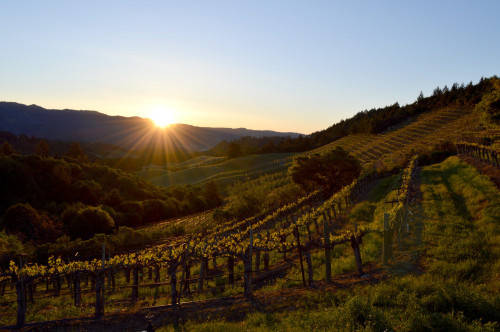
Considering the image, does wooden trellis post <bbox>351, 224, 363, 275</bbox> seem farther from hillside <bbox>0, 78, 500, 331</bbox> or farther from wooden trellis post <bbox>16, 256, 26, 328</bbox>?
wooden trellis post <bbox>16, 256, 26, 328</bbox>

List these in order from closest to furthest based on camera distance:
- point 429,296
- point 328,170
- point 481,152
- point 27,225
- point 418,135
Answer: point 429,296 < point 27,225 < point 481,152 < point 328,170 < point 418,135

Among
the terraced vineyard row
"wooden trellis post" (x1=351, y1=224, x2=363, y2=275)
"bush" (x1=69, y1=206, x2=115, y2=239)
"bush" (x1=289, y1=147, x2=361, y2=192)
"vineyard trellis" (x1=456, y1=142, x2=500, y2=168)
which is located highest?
the terraced vineyard row

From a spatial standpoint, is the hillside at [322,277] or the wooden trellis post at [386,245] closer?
the hillside at [322,277]

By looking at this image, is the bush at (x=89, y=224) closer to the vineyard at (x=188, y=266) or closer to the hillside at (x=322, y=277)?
the hillside at (x=322, y=277)

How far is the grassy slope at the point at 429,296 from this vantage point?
356 inches

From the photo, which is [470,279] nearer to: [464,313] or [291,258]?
[464,313]

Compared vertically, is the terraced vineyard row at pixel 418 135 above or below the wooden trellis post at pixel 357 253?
above

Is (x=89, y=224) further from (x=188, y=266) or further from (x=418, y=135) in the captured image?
(x=418, y=135)

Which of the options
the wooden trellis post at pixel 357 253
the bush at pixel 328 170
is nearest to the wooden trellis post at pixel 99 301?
the wooden trellis post at pixel 357 253

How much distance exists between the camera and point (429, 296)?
33.2 feet

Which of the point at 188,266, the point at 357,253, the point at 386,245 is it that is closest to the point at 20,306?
the point at 188,266

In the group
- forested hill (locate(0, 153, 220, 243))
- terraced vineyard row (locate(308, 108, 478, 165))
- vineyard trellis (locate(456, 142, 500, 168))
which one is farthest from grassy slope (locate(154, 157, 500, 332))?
terraced vineyard row (locate(308, 108, 478, 165))

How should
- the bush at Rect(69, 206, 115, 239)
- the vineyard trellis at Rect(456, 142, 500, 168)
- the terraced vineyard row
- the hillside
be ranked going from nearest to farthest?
the hillside → the vineyard trellis at Rect(456, 142, 500, 168) → the bush at Rect(69, 206, 115, 239) → the terraced vineyard row

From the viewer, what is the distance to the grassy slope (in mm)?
9031
